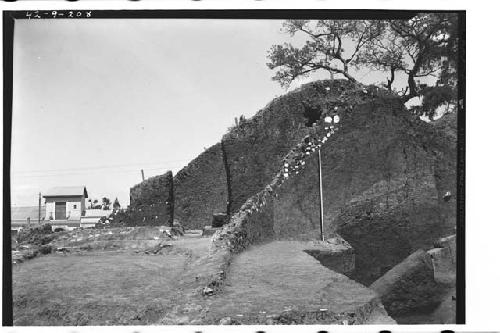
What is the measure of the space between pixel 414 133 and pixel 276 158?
8.24ft

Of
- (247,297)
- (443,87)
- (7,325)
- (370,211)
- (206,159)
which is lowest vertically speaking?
(7,325)

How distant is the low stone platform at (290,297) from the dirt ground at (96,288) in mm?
642

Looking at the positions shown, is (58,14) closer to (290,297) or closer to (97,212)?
(97,212)

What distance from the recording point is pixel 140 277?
6.94m

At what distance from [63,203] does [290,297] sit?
11.4 ft

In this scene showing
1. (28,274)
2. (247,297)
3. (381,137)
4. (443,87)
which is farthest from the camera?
(381,137)

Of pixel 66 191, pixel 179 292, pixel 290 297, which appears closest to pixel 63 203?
pixel 66 191

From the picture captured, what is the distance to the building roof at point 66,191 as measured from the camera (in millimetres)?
7148

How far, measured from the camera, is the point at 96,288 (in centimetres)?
669

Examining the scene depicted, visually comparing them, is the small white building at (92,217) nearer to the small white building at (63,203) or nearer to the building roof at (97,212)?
the building roof at (97,212)

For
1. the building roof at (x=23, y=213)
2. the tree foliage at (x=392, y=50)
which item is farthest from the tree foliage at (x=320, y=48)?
the building roof at (x=23, y=213)

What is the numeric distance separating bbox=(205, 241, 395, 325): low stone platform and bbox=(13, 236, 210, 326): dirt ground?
2.11 ft

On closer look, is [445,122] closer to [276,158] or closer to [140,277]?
[276,158]

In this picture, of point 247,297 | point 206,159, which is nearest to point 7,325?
point 247,297
